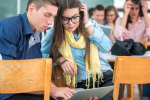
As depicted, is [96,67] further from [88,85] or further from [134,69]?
[134,69]

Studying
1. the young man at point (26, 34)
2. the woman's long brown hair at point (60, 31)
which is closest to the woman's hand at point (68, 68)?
the woman's long brown hair at point (60, 31)

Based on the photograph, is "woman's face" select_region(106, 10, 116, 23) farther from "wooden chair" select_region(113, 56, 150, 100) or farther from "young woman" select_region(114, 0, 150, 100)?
"wooden chair" select_region(113, 56, 150, 100)

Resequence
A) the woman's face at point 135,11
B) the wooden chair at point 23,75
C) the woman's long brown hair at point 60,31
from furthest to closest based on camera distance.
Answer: the woman's face at point 135,11
the woman's long brown hair at point 60,31
the wooden chair at point 23,75

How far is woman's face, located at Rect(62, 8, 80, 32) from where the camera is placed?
1250 mm

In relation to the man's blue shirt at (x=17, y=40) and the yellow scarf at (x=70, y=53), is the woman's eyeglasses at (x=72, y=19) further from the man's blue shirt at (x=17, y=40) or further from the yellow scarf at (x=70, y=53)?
the man's blue shirt at (x=17, y=40)

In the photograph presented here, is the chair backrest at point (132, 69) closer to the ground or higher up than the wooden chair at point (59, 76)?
higher up

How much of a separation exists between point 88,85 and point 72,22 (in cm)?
52

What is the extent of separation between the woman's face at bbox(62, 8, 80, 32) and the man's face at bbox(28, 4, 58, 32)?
0.16m

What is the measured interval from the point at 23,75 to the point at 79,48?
0.65 meters

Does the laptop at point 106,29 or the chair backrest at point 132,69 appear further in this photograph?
the laptop at point 106,29

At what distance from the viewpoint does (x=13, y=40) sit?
1.00 m

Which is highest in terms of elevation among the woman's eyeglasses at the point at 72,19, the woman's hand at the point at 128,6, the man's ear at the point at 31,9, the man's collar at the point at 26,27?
the woman's hand at the point at 128,6

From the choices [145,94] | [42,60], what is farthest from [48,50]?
[145,94]

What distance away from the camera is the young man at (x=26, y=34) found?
0.97m
